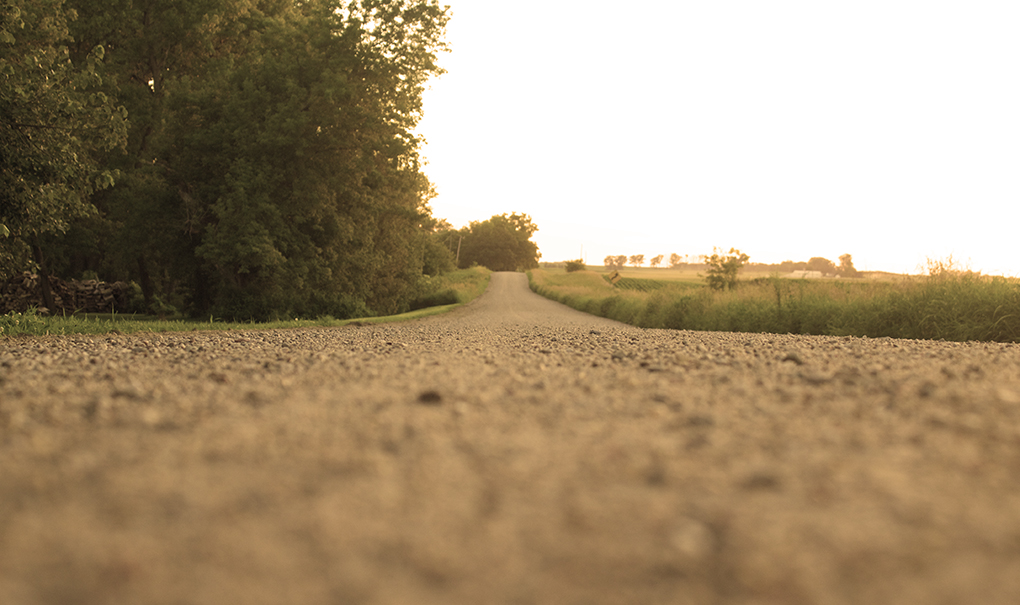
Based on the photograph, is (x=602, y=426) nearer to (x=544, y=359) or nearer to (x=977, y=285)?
(x=544, y=359)

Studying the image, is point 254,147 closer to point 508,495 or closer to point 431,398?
point 431,398

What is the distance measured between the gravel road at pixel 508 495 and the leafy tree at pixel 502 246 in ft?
332

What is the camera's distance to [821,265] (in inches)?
3226

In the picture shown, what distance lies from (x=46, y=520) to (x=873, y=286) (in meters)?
15.3

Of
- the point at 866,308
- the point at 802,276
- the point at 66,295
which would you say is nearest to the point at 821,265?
the point at 802,276

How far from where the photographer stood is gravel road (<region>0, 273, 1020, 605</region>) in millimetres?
1396

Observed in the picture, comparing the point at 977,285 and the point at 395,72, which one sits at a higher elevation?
the point at 395,72

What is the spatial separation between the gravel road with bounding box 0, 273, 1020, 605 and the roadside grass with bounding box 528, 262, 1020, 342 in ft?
28.4

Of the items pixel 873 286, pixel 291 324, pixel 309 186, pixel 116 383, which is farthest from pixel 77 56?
pixel 873 286

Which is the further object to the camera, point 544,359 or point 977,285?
point 977,285

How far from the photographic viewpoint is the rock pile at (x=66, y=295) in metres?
19.1

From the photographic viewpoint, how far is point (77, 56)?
Answer: 1998cm

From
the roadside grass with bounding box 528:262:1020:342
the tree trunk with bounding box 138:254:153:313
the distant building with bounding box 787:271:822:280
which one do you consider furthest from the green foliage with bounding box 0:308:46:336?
the distant building with bounding box 787:271:822:280

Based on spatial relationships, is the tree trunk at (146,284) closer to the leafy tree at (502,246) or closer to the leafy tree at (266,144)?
the leafy tree at (266,144)
